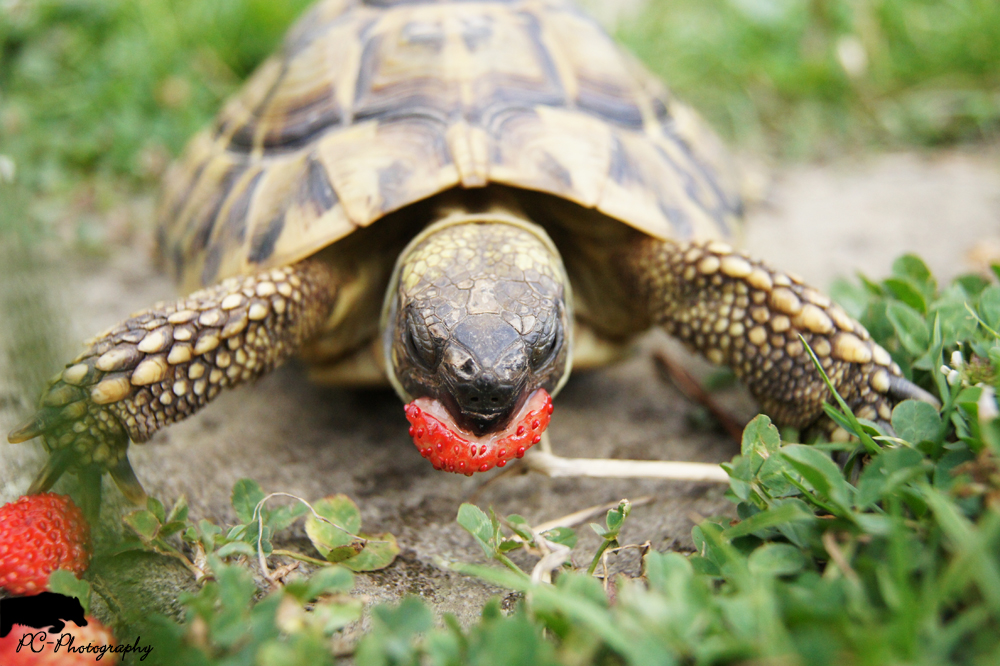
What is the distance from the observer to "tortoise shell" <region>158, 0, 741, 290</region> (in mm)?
1729

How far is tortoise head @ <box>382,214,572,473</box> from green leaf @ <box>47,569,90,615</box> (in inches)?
24.4

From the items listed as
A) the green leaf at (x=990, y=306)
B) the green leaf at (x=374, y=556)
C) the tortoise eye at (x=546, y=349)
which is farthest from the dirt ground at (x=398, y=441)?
the green leaf at (x=990, y=306)

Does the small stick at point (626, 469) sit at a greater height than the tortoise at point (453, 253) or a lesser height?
lesser

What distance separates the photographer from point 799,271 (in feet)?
8.66

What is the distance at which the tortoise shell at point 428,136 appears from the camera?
1729 millimetres

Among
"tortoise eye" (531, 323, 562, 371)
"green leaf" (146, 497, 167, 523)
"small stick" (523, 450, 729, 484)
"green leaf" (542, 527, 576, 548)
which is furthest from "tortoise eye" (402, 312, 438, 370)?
"green leaf" (146, 497, 167, 523)

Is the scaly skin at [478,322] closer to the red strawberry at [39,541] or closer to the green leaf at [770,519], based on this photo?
the green leaf at [770,519]

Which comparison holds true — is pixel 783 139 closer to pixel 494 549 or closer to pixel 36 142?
pixel 494 549

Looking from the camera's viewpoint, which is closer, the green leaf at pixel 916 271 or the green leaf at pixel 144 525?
the green leaf at pixel 144 525

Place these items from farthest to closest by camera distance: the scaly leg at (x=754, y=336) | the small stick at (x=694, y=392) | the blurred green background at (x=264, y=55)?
the blurred green background at (x=264, y=55) < the small stick at (x=694, y=392) < the scaly leg at (x=754, y=336)

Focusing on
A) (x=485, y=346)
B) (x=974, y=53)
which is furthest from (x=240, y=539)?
(x=974, y=53)

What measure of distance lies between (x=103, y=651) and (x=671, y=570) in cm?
85

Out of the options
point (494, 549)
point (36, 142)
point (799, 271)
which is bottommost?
point (799, 271)

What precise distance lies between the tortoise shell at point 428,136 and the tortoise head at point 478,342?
0.23 metres
